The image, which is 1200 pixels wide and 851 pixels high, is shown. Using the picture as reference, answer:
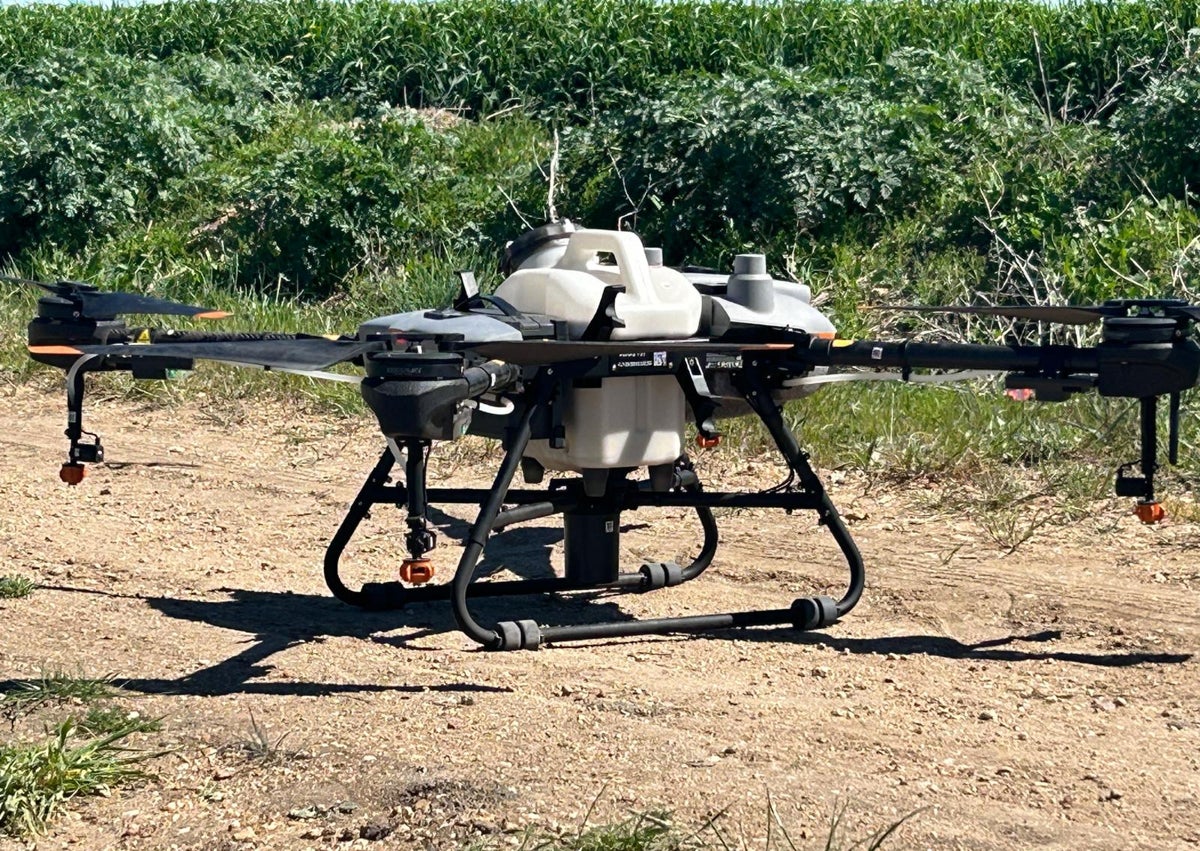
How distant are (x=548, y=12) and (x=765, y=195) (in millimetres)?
6245

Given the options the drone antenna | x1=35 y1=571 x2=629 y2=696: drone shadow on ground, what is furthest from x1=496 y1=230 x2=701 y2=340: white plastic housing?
the drone antenna

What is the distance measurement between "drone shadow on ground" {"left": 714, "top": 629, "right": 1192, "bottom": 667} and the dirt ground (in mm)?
14

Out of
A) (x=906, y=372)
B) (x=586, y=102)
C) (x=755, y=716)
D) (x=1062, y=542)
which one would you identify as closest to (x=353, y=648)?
(x=755, y=716)

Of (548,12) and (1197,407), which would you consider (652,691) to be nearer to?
(1197,407)

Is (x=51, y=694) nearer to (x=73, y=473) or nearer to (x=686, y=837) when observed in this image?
(x=73, y=473)

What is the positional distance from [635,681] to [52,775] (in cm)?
166

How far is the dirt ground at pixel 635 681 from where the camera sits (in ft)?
12.7

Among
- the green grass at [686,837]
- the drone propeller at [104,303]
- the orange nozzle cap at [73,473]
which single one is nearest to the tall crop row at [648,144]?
the drone propeller at [104,303]

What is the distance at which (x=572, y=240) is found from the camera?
533cm

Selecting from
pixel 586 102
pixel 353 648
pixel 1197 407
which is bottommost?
pixel 353 648

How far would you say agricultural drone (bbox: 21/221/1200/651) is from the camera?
15.3 feet

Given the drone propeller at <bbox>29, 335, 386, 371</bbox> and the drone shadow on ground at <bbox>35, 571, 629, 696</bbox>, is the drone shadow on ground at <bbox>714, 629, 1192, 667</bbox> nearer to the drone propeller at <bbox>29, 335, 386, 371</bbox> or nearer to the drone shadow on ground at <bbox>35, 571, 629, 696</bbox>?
the drone shadow on ground at <bbox>35, 571, 629, 696</bbox>

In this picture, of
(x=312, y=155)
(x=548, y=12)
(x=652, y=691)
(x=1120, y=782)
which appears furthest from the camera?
(x=548, y=12)

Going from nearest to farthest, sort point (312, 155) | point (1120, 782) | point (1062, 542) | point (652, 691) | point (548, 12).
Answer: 1. point (1120, 782)
2. point (652, 691)
3. point (1062, 542)
4. point (312, 155)
5. point (548, 12)
